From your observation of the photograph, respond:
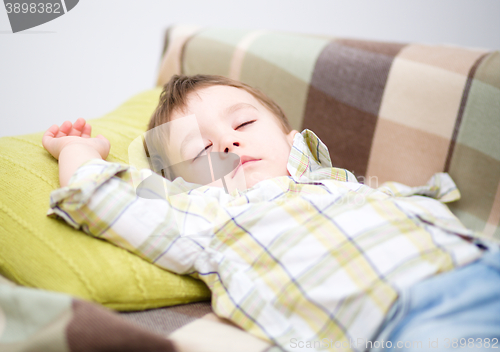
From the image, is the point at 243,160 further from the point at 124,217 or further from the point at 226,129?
the point at 124,217

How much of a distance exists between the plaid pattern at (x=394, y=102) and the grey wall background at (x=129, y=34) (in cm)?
53

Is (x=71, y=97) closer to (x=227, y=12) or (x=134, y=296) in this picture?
(x=227, y=12)

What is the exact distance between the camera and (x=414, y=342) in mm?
501

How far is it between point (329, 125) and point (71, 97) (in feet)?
3.86

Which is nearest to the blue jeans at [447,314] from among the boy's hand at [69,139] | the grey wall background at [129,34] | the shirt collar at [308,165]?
the shirt collar at [308,165]

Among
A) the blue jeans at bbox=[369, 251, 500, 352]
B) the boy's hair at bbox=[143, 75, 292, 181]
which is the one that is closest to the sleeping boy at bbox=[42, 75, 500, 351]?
the blue jeans at bbox=[369, 251, 500, 352]

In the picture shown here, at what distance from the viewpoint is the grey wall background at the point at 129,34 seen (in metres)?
1.39

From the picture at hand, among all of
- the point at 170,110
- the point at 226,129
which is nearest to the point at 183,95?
the point at 170,110

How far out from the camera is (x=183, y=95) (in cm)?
90

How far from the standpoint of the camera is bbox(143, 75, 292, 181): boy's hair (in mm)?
880

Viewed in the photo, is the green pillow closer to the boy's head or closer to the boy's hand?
the boy's hand

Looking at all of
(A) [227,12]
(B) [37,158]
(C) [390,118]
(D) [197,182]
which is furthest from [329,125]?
(A) [227,12]

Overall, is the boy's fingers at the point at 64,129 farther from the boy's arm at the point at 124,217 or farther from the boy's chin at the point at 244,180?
the boy's chin at the point at 244,180

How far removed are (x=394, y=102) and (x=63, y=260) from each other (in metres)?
0.89
